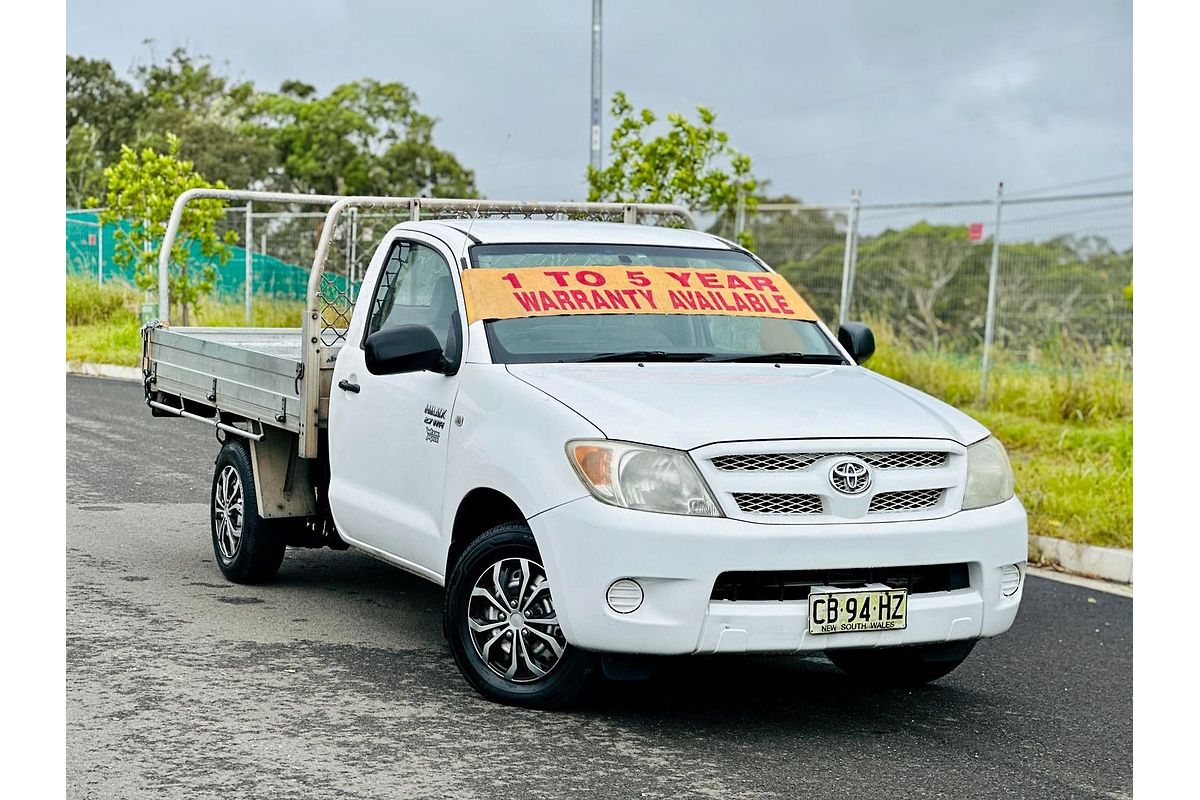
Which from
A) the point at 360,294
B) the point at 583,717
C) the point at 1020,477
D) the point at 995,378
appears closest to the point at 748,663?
the point at 583,717

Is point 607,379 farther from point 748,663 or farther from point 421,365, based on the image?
point 748,663

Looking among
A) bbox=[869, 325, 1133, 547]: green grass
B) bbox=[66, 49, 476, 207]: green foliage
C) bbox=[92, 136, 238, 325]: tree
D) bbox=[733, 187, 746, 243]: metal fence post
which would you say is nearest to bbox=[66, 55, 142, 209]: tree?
bbox=[66, 49, 476, 207]: green foliage

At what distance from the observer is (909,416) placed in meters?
5.88

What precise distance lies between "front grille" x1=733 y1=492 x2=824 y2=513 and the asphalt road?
0.84 metres

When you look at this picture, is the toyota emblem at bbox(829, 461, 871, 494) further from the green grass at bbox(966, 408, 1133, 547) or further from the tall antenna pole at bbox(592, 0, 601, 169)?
the tall antenna pole at bbox(592, 0, 601, 169)

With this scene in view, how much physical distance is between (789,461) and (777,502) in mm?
151

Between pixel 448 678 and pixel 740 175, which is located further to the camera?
pixel 740 175

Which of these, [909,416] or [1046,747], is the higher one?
[909,416]

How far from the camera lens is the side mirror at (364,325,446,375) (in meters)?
6.21

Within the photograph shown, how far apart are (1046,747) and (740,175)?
491 inches

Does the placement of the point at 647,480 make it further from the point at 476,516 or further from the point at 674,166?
the point at 674,166

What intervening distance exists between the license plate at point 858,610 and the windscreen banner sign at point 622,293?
1.72 metres

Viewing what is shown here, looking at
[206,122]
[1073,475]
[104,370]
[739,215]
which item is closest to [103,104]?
[206,122]

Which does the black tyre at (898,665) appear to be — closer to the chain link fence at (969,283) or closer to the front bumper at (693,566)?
the front bumper at (693,566)
